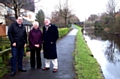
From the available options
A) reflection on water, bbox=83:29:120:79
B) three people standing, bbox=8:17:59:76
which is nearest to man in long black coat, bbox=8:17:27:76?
three people standing, bbox=8:17:59:76

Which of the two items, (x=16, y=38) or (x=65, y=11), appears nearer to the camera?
(x=16, y=38)

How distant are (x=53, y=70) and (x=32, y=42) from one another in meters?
1.26

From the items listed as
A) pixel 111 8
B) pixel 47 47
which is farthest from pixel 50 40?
pixel 111 8

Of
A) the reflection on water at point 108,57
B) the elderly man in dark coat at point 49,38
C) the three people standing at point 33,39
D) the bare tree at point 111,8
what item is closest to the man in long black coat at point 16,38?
the three people standing at point 33,39

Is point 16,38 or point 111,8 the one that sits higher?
point 111,8

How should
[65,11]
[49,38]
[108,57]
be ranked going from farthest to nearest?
[65,11] → [108,57] → [49,38]

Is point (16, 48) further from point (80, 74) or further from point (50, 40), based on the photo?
point (80, 74)

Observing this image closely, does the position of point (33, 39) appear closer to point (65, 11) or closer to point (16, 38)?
point (16, 38)

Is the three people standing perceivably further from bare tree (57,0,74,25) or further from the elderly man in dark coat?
bare tree (57,0,74,25)

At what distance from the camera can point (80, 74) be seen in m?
6.33

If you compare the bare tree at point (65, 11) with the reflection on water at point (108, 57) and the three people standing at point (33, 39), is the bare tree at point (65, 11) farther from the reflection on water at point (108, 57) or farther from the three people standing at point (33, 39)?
the three people standing at point (33, 39)

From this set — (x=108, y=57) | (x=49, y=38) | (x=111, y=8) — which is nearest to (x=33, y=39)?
(x=49, y=38)

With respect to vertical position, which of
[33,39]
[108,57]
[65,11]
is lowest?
[108,57]

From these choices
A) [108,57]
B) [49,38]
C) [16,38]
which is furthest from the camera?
[108,57]
